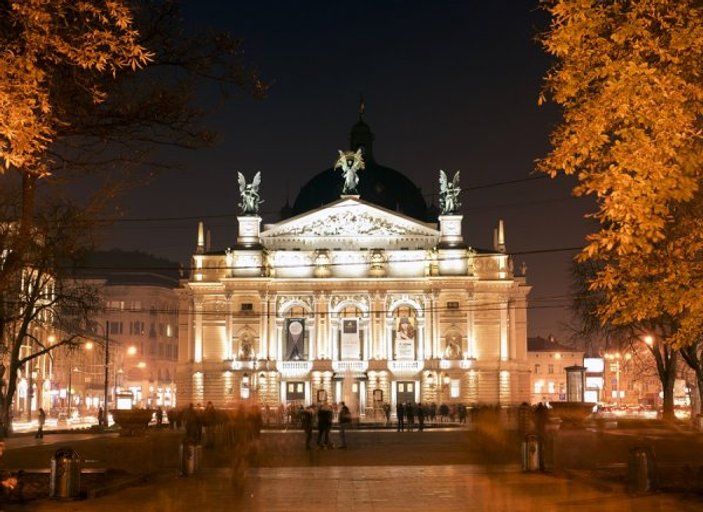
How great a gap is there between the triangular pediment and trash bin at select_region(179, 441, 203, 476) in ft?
225

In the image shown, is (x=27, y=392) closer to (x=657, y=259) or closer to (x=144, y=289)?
(x=144, y=289)

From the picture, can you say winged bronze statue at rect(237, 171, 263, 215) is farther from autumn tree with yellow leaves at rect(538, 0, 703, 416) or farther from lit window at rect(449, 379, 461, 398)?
autumn tree with yellow leaves at rect(538, 0, 703, 416)

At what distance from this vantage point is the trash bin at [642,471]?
21750 mm

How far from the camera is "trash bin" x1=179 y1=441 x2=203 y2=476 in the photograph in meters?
27.2

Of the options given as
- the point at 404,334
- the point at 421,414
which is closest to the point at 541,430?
the point at 421,414

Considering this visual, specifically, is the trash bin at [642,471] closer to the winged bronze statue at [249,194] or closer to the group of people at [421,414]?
the group of people at [421,414]

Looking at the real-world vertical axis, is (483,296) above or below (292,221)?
below

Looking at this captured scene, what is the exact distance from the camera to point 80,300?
4591 cm

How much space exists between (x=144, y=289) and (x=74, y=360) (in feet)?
91.0

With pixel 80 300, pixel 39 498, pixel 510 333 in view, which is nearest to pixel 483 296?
pixel 510 333

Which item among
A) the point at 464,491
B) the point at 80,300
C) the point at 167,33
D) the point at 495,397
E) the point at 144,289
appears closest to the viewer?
the point at 167,33

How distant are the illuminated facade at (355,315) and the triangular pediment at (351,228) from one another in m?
0.09

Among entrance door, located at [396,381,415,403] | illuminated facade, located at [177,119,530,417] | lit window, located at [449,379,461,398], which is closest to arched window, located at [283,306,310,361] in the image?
illuminated facade, located at [177,119,530,417]

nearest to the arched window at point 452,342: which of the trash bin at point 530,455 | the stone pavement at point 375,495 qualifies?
the stone pavement at point 375,495
